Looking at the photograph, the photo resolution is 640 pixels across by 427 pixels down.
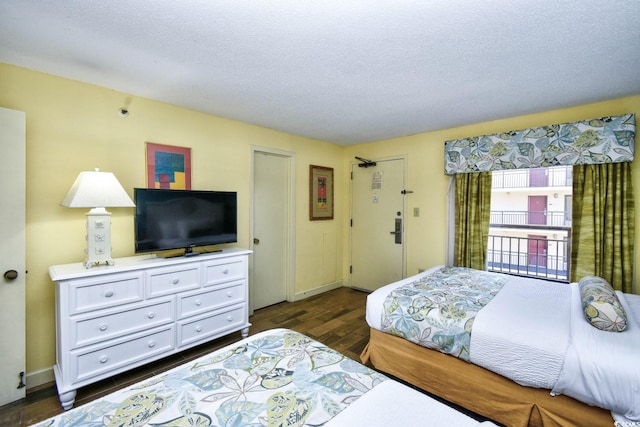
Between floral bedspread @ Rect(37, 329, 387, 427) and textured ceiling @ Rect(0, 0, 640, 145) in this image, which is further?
textured ceiling @ Rect(0, 0, 640, 145)

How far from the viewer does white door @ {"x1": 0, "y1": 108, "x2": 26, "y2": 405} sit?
1.91 metres

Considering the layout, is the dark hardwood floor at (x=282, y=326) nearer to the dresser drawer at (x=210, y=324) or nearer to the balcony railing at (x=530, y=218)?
the dresser drawer at (x=210, y=324)

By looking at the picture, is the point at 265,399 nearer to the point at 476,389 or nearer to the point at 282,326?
the point at 476,389

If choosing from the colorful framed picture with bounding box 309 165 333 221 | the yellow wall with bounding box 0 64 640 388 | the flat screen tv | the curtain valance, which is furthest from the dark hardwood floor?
the curtain valance

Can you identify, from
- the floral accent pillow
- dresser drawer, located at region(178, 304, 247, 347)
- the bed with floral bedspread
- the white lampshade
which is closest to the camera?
the bed with floral bedspread

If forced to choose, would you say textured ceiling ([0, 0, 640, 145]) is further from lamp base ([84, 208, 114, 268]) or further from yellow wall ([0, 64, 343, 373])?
lamp base ([84, 208, 114, 268])

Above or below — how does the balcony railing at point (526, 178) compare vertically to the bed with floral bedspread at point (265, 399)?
above

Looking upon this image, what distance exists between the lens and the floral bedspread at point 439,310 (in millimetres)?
1876

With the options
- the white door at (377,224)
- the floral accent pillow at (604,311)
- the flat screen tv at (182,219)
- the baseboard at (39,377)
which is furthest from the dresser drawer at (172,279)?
the floral accent pillow at (604,311)

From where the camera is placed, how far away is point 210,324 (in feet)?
8.59

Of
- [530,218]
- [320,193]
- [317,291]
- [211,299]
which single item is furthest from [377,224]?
[211,299]

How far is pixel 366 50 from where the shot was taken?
1829 millimetres

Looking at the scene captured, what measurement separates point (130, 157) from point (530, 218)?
14.4ft

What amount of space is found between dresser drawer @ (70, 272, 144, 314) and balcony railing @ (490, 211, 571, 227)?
12.6 ft
